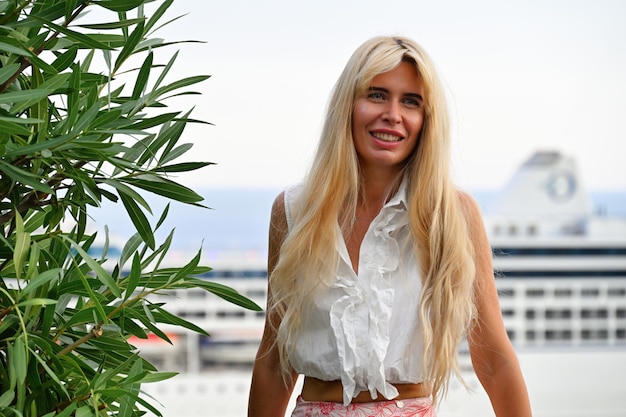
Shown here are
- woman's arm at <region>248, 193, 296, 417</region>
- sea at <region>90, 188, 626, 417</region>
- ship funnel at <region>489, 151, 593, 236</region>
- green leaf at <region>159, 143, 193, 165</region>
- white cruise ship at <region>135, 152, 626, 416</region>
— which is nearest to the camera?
green leaf at <region>159, 143, 193, 165</region>

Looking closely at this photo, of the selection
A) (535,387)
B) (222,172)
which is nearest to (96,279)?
(535,387)

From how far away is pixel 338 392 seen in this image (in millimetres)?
1412

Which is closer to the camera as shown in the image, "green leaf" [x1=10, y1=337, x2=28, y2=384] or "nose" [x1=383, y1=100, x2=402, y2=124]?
"green leaf" [x1=10, y1=337, x2=28, y2=384]

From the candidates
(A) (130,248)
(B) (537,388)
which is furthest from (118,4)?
(B) (537,388)

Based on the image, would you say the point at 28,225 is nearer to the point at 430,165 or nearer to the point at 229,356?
the point at 430,165

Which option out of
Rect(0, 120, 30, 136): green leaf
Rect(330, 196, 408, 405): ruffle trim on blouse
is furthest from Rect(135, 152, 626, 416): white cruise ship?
Rect(0, 120, 30, 136): green leaf

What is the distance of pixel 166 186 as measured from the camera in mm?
931

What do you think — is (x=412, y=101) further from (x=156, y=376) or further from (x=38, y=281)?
(x=38, y=281)

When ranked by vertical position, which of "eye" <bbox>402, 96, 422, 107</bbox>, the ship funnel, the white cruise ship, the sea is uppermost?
"eye" <bbox>402, 96, 422, 107</bbox>

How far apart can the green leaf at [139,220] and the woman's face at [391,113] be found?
545 millimetres

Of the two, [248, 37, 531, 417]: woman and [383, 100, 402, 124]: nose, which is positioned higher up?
[383, 100, 402, 124]: nose

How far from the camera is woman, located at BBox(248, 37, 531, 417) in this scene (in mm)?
1398

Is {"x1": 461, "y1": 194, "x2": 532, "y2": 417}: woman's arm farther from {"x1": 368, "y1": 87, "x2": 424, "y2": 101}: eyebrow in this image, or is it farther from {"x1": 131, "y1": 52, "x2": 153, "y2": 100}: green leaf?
{"x1": 131, "y1": 52, "x2": 153, "y2": 100}: green leaf

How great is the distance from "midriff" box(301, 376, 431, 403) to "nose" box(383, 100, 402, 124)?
1.24 ft
